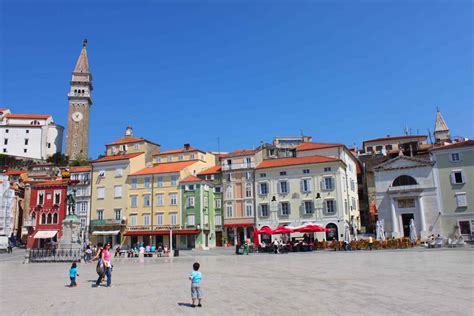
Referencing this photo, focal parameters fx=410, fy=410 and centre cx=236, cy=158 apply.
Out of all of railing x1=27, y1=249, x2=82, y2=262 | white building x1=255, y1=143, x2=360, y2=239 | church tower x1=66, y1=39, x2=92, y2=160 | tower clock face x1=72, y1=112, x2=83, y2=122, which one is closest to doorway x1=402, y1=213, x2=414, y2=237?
white building x1=255, y1=143, x2=360, y2=239

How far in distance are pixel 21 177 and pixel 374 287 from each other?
80.8 meters

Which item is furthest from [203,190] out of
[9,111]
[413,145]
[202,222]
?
[9,111]

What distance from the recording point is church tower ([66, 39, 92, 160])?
382ft

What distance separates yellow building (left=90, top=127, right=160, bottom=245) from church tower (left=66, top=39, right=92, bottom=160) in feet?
185

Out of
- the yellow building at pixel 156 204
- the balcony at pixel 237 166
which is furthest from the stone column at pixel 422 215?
the yellow building at pixel 156 204

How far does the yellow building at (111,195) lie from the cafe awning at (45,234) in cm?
581

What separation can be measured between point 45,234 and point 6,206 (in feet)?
27.2

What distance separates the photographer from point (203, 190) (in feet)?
185

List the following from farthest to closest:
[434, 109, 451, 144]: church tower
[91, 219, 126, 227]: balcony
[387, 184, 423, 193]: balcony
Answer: [434, 109, 451, 144]: church tower, [91, 219, 126, 227]: balcony, [387, 184, 423, 193]: balcony

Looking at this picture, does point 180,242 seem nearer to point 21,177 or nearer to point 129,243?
point 129,243

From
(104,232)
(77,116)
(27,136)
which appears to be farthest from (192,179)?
(27,136)

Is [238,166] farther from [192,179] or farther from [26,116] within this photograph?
[26,116]

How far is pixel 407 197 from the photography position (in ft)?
159

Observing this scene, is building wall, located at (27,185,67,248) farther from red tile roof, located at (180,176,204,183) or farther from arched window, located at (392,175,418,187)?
arched window, located at (392,175,418,187)
